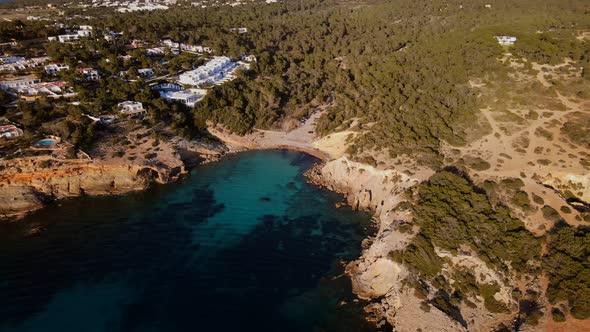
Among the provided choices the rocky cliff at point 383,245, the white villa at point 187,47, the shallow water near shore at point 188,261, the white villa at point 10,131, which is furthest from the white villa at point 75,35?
the rocky cliff at point 383,245

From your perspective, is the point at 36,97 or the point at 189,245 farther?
the point at 36,97

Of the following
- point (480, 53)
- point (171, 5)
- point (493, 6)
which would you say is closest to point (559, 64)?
point (480, 53)

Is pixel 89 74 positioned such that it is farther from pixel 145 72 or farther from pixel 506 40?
pixel 506 40

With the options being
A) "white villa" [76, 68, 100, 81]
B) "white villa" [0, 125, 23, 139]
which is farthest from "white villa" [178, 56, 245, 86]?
"white villa" [0, 125, 23, 139]

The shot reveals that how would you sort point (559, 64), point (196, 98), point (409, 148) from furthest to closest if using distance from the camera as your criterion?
point (196, 98) < point (559, 64) < point (409, 148)

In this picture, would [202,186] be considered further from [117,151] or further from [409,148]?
[409,148]

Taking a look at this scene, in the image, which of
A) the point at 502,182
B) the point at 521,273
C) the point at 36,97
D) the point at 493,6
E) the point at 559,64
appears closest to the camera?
the point at 521,273

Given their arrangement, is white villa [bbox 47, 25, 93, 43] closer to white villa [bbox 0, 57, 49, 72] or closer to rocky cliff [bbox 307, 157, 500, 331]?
white villa [bbox 0, 57, 49, 72]
